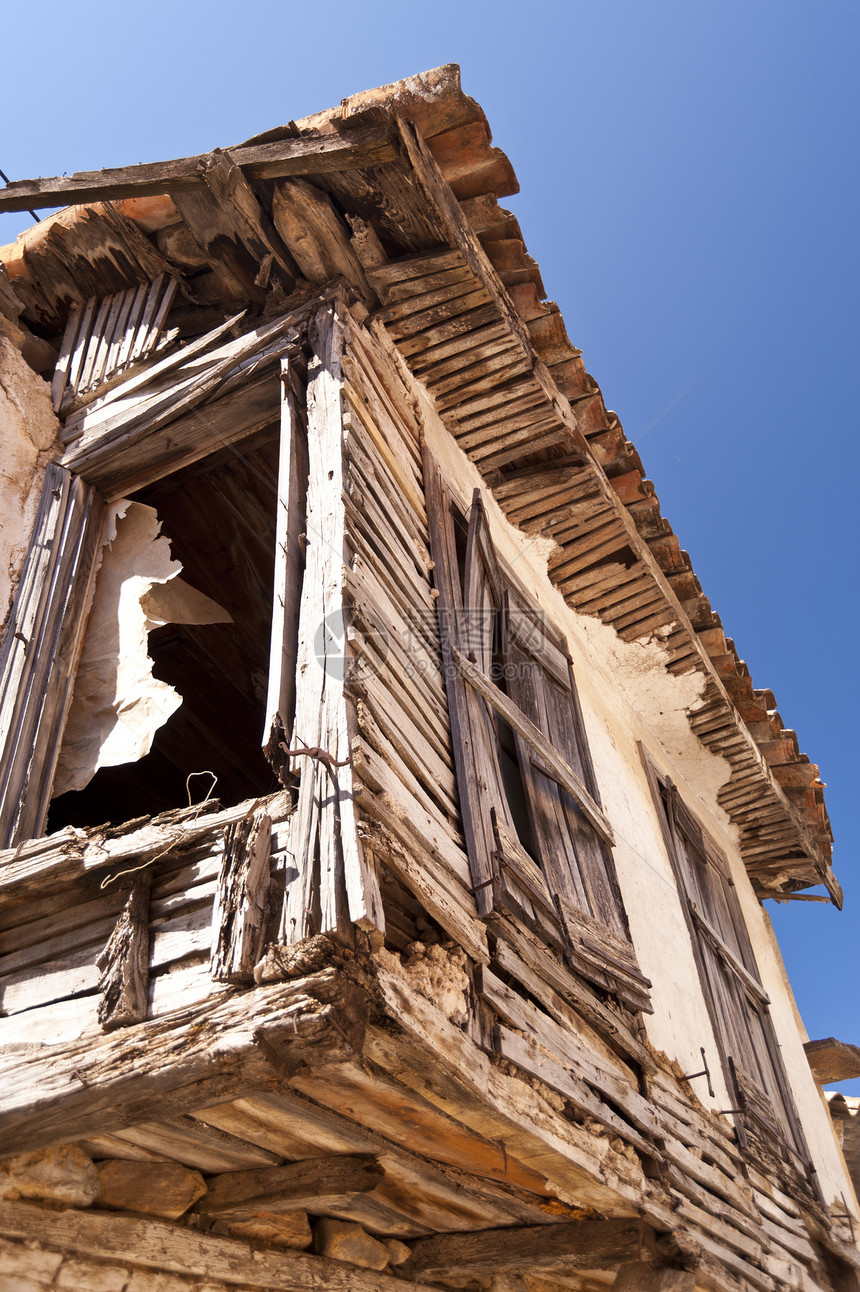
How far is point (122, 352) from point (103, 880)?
2.59m

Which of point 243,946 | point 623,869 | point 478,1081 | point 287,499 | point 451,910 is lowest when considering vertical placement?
point 478,1081

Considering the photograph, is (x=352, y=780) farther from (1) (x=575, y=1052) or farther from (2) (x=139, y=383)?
(2) (x=139, y=383)

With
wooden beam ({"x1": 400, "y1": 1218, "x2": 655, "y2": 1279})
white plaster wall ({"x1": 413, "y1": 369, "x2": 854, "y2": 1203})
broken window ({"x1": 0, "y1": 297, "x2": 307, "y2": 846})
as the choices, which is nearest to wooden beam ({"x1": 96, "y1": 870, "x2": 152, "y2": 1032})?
broken window ({"x1": 0, "y1": 297, "x2": 307, "y2": 846})

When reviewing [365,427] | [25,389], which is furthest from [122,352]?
[365,427]

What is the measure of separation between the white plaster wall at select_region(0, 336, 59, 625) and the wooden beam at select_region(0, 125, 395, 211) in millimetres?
606

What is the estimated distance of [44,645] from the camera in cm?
334

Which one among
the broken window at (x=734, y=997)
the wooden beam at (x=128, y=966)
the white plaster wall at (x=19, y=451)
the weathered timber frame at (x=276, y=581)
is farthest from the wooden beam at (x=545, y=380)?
the wooden beam at (x=128, y=966)

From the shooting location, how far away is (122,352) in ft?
13.4

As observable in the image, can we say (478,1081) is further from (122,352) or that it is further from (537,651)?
(122,352)

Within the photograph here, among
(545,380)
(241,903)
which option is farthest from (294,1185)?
(545,380)

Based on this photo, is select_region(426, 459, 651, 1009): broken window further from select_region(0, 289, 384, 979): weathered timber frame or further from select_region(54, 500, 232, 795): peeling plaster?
select_region(54, 500, 232, 795): peeling plaster

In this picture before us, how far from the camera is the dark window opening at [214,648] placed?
4.78 metres

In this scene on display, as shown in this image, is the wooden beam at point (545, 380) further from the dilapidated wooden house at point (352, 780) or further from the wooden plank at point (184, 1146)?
the wooden plank at point (184, 1146)

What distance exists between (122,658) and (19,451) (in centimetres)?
103
